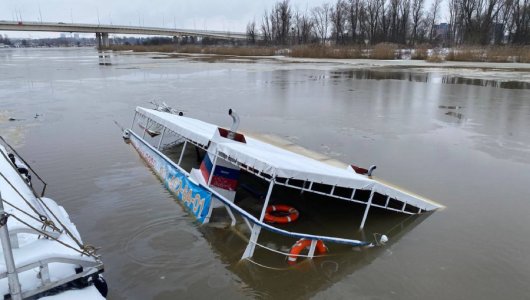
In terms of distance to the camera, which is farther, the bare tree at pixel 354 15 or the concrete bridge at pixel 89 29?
the concrete bridge at pixel 89 29

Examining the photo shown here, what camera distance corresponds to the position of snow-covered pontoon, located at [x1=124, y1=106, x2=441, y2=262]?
6.56 metres

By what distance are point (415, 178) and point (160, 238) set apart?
636cm

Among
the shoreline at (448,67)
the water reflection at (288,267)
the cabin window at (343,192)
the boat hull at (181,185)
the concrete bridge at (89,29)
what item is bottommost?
the water reflection at (288,267)

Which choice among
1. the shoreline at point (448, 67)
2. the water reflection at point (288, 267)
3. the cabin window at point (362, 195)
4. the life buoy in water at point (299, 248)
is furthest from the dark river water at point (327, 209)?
the shoreline at point (448, 67)

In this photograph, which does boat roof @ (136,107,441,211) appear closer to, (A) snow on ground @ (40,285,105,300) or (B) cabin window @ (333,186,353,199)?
(B) cabin window @ (333,186,353,199)

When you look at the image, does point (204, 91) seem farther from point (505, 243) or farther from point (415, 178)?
point (505, 243)

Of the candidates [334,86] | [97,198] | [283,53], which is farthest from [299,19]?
[97,198]

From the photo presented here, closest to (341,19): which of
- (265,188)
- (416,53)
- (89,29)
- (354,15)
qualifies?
(354,15)

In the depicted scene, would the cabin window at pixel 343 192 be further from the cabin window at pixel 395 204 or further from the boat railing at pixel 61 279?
the boat railing at pixel 61 279

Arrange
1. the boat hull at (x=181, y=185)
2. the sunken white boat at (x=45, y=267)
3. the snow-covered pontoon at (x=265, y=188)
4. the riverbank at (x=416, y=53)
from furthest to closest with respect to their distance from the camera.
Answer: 1. the riverbank at (x=416, y=53)
2. the boat hull at (x=181, y=185)
3. the snow-covered pontoon at (x=265, y=188)
4. the sunken white boat at (x=45, y=267)

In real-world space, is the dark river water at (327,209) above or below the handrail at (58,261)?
below

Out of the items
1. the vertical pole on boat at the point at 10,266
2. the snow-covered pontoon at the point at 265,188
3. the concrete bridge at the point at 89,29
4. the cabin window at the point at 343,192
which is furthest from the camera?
the concrete bridge at the point at 89,29

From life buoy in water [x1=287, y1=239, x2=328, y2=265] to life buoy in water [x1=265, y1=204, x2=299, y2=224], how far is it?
3.77ft

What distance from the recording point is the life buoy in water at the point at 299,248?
6500 millimetres
